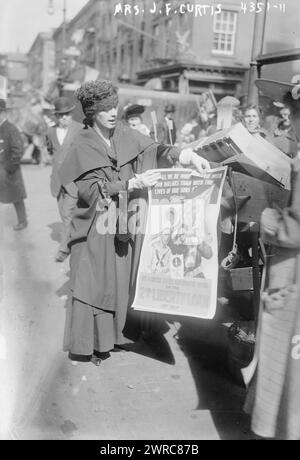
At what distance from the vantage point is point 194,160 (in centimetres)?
300

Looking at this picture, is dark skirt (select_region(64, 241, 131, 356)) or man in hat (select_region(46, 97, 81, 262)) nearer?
dark skirt (select_region(64, 241, 131, 356))

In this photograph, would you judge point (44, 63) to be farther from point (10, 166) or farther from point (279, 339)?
point (279, 339)

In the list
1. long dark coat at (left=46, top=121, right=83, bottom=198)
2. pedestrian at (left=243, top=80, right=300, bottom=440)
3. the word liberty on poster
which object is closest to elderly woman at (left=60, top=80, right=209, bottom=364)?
the word liberty on poster

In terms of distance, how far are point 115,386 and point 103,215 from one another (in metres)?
1.14

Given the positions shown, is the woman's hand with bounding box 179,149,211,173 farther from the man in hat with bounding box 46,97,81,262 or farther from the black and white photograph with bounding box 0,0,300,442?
the man in hat with bounding box 46,97,81,262

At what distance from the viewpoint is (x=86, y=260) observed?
3.35 metres

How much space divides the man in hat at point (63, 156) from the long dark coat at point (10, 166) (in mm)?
1117

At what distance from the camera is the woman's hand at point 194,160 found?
9.62 feet

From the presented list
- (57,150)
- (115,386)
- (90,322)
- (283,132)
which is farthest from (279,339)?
(57,150)

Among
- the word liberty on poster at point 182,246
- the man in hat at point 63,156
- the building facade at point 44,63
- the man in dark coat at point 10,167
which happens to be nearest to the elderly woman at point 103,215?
the word liberty on poster at point 182,246

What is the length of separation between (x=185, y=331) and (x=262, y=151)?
1995 mm

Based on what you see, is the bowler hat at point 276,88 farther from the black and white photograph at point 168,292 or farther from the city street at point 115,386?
the city street at point 115,386

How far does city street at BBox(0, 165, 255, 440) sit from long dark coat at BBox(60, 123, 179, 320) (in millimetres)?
544

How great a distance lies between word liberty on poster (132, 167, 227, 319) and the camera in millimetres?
2773
